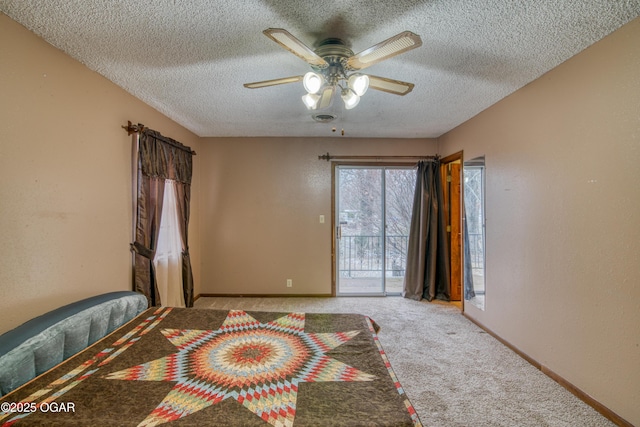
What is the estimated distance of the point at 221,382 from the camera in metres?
1.37

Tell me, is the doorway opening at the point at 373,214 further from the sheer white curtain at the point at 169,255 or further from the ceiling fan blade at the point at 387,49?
the ceiling fan blade at the point at 387,49

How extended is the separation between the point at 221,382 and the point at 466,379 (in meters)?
2.01

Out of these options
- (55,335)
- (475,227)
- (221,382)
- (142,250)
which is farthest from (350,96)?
Result: (475,227)

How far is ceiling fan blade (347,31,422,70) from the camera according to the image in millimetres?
1422

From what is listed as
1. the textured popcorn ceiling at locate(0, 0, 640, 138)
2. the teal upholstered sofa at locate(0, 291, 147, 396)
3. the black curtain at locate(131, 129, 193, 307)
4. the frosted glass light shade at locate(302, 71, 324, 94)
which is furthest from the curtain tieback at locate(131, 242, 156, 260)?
the frosted glass light shade at locate(302, 71, 324, 94)

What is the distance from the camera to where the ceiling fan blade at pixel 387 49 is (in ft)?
4.67

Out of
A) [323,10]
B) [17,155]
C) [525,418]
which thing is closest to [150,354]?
[17,155]

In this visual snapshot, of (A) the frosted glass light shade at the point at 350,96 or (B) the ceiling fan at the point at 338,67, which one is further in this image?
(A) the frosted glass light shade at the point at 350,96

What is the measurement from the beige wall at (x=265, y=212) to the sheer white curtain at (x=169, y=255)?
32.9 inches

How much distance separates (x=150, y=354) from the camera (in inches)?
65.0

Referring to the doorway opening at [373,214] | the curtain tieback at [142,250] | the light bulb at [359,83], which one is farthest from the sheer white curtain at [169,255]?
the light bulb at [359,83]

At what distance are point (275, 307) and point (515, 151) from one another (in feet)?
11.2

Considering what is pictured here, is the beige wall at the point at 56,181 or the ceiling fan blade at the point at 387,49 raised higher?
the ceiling fan blade at the point at 387,49

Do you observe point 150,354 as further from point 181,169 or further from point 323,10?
point 181,169
